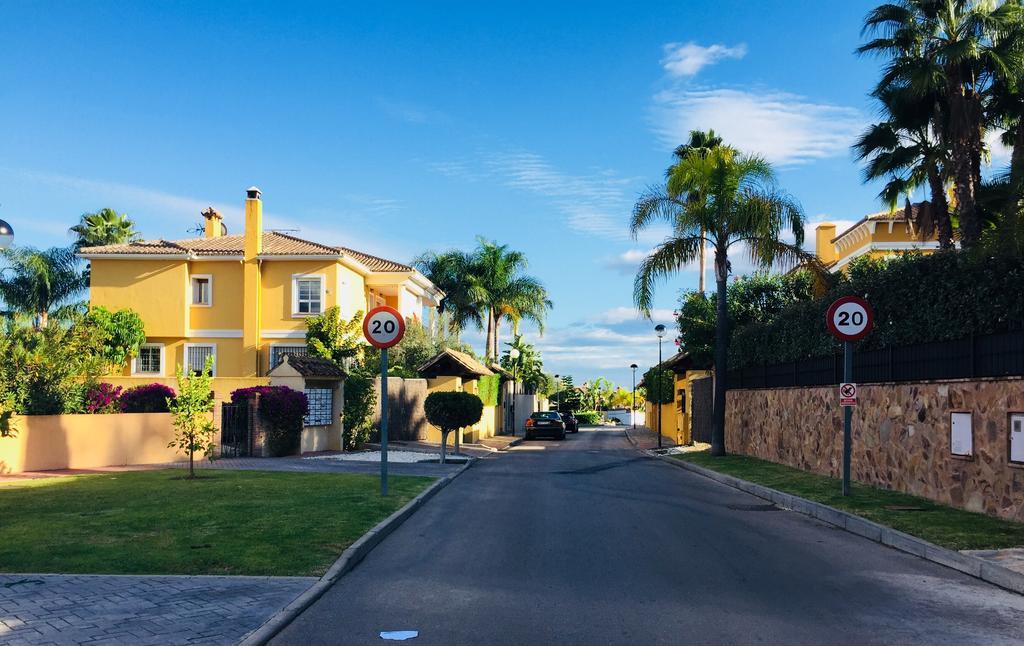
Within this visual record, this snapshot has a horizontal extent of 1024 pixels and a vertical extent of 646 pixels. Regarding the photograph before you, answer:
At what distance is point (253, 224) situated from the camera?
38.7 meters

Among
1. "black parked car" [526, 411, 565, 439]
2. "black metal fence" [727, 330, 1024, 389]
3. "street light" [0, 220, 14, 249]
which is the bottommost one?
"black parked car" [526, 411, 565, 439]

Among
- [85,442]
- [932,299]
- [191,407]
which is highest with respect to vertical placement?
[932,299]

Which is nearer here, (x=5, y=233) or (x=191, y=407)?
(x=5, y=233)

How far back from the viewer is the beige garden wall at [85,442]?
19.1m

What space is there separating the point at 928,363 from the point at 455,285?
4299 cm

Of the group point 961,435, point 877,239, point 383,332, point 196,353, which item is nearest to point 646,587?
point 961,435

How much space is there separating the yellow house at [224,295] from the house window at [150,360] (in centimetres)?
5

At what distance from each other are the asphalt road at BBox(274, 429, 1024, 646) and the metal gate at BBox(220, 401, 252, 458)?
12.5 m

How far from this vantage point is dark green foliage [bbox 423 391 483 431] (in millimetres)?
24297

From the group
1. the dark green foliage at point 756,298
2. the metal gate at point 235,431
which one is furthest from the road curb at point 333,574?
the dark green foliage at point 756,298

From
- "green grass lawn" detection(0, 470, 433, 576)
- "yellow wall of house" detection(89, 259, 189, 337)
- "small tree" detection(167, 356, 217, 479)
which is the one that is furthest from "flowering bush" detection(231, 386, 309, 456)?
"yellow wall of house" detection(89, 259, 189, 337)

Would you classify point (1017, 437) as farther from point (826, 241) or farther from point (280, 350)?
point (826, 241)

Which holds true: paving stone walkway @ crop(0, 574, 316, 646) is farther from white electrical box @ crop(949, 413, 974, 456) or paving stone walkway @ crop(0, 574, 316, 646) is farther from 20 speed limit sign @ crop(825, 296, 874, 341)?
20 speed limit sign @ crop(825, 296, 874, 341)

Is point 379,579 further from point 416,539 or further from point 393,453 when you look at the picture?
point 393,453
